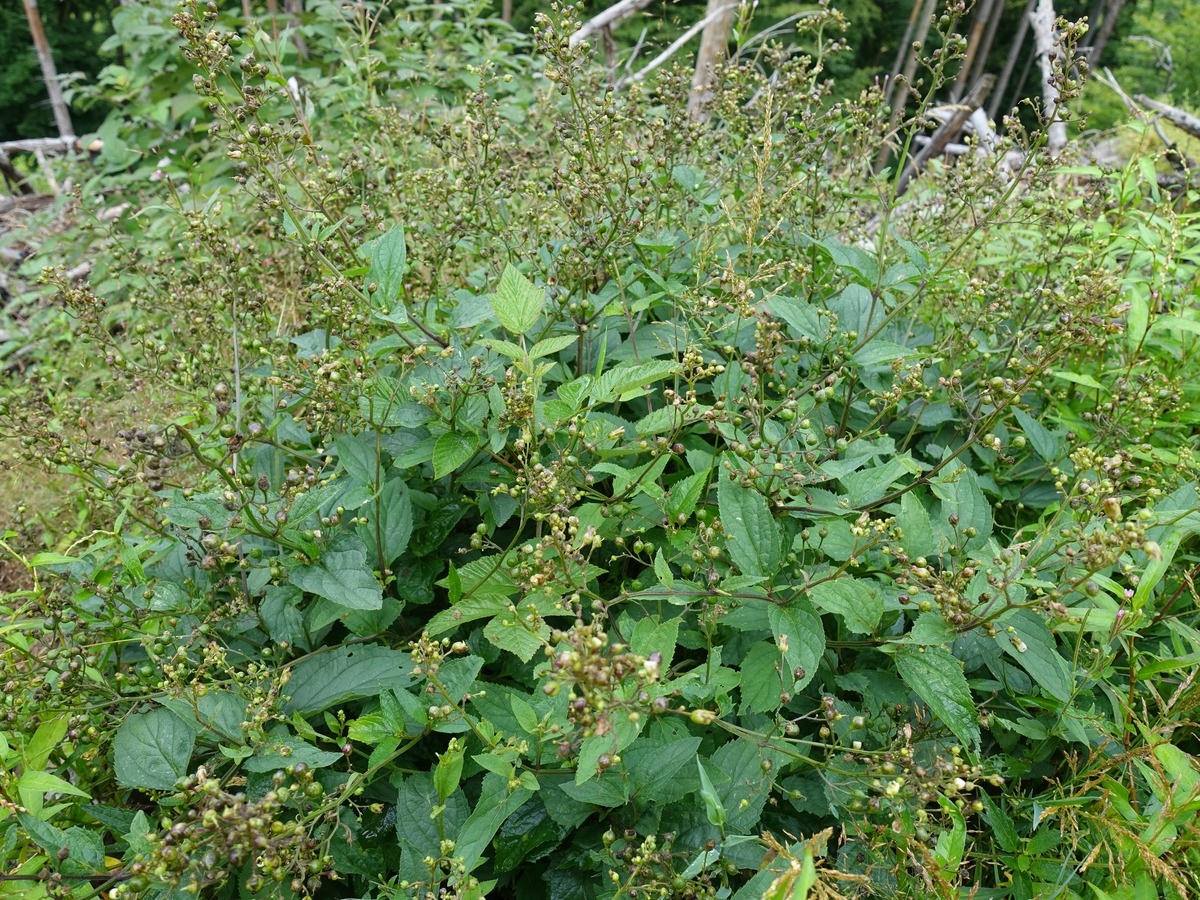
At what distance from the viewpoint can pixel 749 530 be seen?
6.65 feet

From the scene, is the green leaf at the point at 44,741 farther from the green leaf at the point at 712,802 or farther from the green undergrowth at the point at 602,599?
the green leaf at the point at 712,802

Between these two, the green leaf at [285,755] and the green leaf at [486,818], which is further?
the green leaf at [285,755]

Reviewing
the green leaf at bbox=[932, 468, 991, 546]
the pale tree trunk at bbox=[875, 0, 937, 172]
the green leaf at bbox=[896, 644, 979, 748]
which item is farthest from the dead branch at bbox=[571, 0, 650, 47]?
the green leaf at bbox=[896, 644, 979, 748]

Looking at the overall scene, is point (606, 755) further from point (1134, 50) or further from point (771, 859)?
point (1134, 50)

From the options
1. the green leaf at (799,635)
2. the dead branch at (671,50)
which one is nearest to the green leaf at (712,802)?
the green leaf at (799,635)

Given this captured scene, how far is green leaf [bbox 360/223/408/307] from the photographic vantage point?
7.11 ft

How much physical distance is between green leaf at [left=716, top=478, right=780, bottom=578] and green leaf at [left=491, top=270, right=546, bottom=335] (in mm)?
676

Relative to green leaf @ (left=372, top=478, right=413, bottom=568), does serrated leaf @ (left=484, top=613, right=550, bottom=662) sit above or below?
above

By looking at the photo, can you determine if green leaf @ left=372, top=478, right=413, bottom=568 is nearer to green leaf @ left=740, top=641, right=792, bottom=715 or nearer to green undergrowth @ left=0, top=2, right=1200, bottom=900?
green undergrowth @ left=0, top=2, right=1200, bottom=900

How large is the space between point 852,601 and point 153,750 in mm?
1767

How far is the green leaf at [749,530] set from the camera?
198 centimetres

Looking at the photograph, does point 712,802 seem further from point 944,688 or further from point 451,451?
point 451,451

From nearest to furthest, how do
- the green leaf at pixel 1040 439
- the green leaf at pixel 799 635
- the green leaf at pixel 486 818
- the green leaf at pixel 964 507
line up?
the green leaf at pixel 486 818 → the green leaf at pixel 799 635 → the green leaf at pixel 964 507 → the green leaf at pixel 1040 439

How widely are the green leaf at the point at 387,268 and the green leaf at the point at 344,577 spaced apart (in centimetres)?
67
